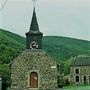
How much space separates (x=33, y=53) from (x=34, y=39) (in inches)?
66.8

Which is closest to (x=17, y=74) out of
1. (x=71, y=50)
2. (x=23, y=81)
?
(x=23, y=81)

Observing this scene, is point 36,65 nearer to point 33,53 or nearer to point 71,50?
point 33,53

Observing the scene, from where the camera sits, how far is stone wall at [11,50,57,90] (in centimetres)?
4438

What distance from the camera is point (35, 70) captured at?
4456 centimetres

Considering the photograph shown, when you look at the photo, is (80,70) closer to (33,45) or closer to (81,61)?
(81,61)

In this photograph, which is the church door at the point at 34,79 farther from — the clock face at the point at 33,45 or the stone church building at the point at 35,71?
the clock face at the point at 33,45

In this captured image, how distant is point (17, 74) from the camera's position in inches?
1770

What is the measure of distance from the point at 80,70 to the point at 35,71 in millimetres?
24990

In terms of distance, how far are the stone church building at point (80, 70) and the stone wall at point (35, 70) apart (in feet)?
75.7

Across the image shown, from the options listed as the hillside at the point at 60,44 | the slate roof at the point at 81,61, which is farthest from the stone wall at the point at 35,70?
the hillside at the point at 60,44

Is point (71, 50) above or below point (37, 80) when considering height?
above

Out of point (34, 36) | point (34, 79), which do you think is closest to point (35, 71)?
point (34, 79)

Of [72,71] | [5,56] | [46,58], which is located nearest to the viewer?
[46,58]

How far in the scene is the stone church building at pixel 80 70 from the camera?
67.8 m
